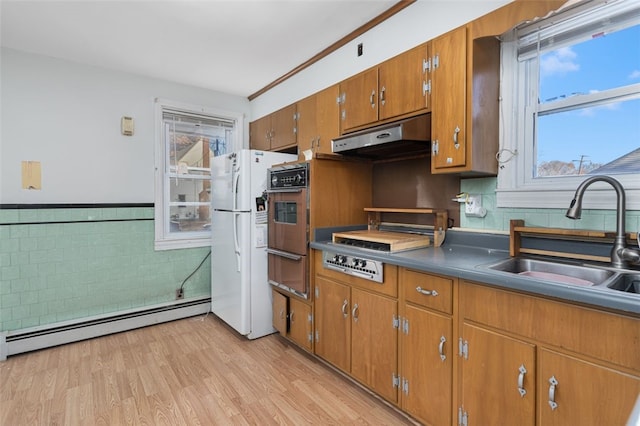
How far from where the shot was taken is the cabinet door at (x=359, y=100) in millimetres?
2299

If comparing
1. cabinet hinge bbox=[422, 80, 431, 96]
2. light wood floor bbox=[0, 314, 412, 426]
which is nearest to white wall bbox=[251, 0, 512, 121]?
cabinet hinge bbox=[422, 80, 431, 96]

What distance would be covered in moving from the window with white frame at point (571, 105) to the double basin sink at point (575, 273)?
34 cm

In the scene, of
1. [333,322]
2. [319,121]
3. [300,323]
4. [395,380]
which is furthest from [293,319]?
[319,121]

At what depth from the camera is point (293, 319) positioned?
8.81 ft

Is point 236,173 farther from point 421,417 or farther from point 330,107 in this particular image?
point 421,417

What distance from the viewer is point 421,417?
5.53ft

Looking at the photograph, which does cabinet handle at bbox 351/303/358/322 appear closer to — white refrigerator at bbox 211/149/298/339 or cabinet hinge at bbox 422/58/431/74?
white refrigerator at bbox 211/149/298/339

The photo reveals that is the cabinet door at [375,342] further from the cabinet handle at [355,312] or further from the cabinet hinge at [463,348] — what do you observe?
the cabinet hinge at [463,348]

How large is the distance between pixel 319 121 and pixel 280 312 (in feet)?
→ 5.81

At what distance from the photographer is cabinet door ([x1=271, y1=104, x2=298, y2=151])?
126 inches

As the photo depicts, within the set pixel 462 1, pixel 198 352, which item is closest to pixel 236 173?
pixel 198 352

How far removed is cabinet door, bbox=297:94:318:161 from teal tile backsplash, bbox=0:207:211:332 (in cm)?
178

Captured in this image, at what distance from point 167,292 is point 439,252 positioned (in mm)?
2893

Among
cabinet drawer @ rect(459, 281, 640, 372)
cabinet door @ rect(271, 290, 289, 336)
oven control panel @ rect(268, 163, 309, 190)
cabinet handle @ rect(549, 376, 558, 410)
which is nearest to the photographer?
cabinet drawer @ rect(459, 281, 640, 372)
